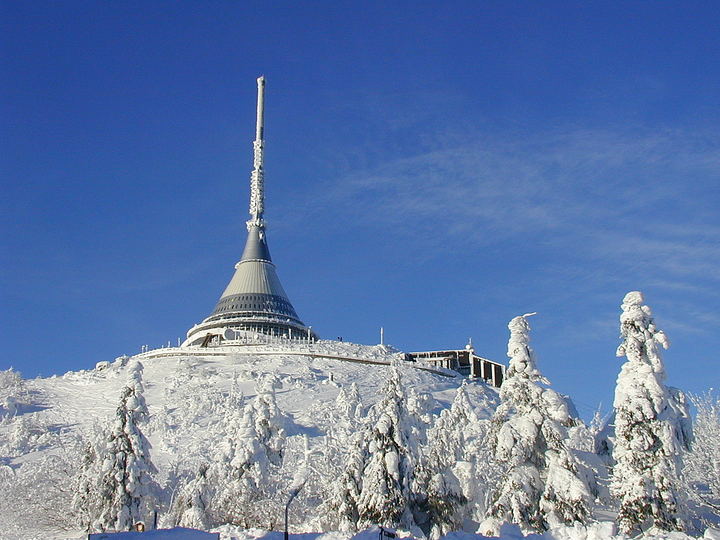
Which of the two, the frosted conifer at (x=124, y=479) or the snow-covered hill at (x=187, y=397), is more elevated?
the snow-covered hill at (x=187, y=397)

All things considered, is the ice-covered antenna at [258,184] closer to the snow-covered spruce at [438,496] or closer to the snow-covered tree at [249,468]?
the snow-covered tree at [249,468]

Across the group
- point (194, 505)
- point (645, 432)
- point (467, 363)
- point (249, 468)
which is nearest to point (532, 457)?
point (645, 432)

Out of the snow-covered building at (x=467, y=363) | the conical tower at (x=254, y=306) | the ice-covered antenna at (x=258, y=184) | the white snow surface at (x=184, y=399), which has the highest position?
the ice-covered antenna at (x=258, y=184)

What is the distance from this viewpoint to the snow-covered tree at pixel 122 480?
3831 centimetres

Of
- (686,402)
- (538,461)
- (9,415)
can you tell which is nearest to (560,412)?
(538,461)

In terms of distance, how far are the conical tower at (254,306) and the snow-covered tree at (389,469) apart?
5728cm

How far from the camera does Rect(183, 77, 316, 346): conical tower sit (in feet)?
323

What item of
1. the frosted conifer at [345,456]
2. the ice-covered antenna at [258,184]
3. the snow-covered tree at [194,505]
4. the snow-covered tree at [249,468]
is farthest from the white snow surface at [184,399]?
the ice-covered antenna at [258,184]

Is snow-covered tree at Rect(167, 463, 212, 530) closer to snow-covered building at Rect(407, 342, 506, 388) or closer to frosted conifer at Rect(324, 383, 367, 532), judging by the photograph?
frosted conifer at Rect(324, 383, 367, 532)

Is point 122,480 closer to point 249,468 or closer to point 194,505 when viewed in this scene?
point 194,505

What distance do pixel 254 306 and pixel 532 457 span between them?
229 ft

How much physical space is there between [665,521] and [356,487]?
39.9 feet

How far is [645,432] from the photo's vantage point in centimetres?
3114

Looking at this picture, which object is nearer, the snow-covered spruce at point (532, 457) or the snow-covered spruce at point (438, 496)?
the snow-covered spruce at point (532, 457)
